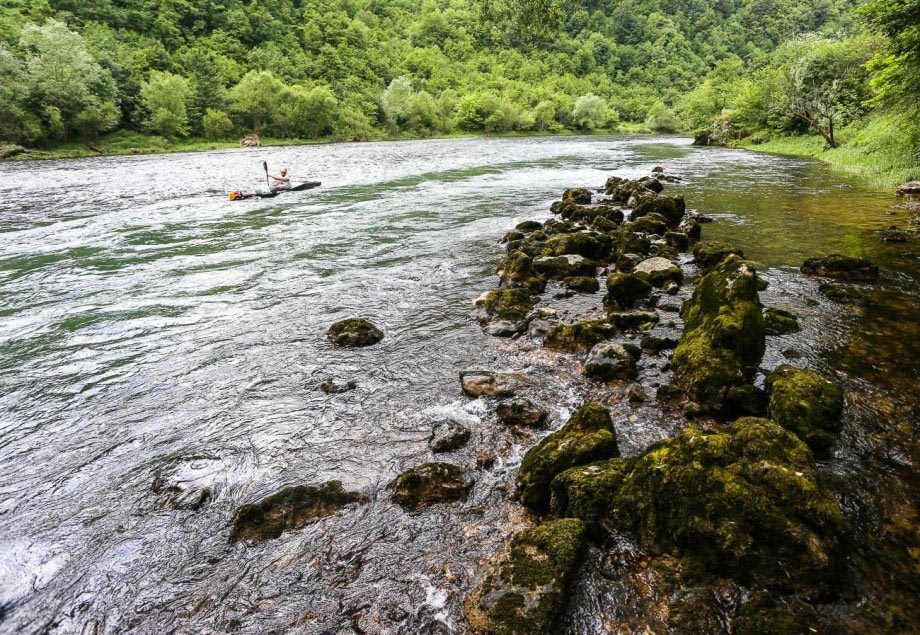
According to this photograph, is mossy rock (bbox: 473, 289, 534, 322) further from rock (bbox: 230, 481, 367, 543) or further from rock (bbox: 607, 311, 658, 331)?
rock (bbox: 230, 481, 367, 543)

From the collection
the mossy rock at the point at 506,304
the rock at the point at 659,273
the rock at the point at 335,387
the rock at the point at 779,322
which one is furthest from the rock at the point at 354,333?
the rock at the point at 779,322

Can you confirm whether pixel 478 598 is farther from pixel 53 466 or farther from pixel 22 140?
pixel 22 140

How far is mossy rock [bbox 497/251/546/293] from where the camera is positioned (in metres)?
11.1

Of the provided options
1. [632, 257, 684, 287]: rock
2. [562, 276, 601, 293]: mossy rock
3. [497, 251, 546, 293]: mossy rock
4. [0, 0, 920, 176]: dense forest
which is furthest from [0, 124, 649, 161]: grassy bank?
[632, 257, 684, 287]: rock

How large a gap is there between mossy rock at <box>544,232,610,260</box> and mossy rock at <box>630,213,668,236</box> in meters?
2.62

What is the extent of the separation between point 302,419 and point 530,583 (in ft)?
14.0

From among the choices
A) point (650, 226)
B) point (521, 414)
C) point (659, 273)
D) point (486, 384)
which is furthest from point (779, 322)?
point (650, 226)

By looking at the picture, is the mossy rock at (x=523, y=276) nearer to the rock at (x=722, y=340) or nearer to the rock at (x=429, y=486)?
the rock at (x=722, y=340)

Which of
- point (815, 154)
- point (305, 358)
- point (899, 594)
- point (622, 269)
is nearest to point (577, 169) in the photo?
point (815, 154)

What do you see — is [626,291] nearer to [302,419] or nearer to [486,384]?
[486,384]

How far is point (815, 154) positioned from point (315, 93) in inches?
3279

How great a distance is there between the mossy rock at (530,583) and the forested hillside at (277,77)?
1608cm

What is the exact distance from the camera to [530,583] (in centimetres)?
361

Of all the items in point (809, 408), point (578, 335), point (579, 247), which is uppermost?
point (579, 247)
